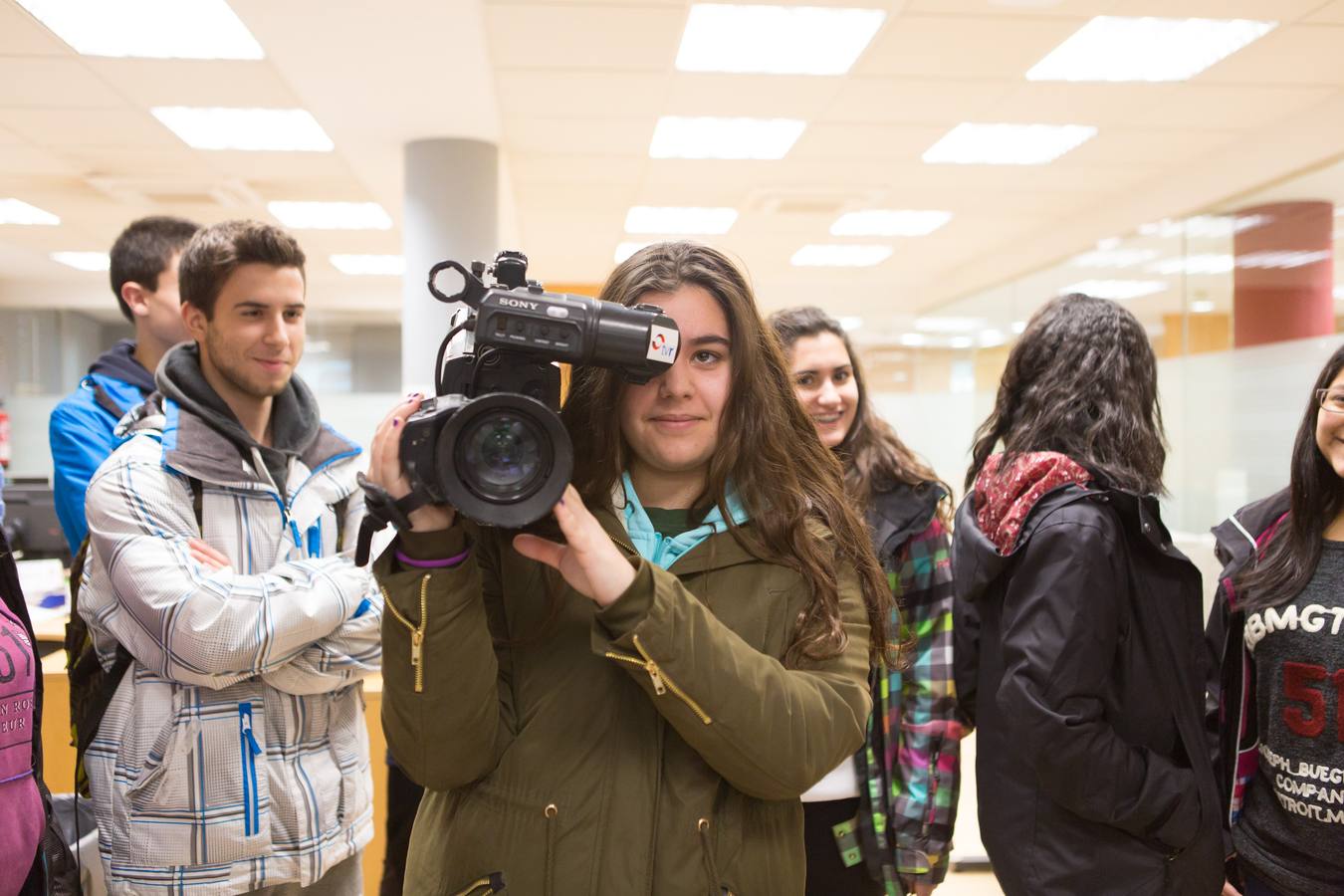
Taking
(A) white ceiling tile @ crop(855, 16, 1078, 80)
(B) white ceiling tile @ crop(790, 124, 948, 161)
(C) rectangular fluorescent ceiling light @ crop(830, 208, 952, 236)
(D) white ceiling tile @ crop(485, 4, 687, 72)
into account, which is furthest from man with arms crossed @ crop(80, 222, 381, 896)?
(C) rectangular fluorescent ceiling light @ crop(830, 208, 952, 236)

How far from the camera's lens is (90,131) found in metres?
4.50

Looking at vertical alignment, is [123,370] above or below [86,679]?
above

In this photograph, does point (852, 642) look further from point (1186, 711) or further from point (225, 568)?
point (225, 568)

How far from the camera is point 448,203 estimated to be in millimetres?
4637

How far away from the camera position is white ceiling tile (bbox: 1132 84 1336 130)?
4000 mm

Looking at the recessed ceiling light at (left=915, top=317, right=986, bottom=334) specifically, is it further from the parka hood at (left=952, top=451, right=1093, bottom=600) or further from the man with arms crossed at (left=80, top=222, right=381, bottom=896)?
the man with arms crossed at (left=80, top=222, right=381, bottom=896)

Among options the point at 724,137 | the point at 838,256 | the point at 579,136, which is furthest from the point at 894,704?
the point at 838,256

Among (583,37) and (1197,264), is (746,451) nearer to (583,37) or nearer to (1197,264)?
(583,37)

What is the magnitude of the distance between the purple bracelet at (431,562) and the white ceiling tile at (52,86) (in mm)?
3779

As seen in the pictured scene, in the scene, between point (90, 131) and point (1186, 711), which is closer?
point (1186, 711)

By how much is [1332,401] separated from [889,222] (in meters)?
5.05

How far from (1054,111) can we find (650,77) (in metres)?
1.82

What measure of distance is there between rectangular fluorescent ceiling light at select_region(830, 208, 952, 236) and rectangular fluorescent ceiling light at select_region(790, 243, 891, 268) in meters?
0.48

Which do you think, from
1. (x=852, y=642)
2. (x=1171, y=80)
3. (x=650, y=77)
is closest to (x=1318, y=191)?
(x=1171, y=80)
